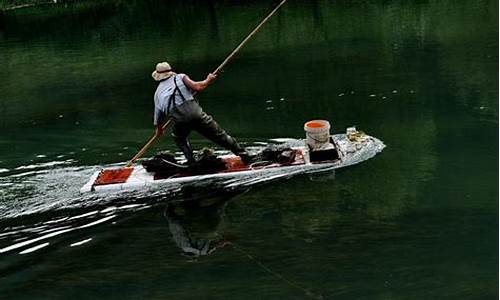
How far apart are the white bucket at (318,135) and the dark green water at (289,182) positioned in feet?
2.03

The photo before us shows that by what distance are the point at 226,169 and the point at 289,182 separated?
1082 mm

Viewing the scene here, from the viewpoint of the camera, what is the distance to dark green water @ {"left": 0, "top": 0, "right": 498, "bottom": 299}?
335 inches

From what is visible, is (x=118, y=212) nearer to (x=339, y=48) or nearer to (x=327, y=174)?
(x=327, y=174)

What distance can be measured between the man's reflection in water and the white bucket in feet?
6.10

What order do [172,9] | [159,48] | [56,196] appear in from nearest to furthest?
[56,196] → [159,48] → [172,9]

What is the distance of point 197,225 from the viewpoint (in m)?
10.3

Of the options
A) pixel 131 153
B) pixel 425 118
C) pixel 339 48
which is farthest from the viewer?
pixel 339 48

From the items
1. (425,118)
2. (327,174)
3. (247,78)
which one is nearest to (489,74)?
(425,118)

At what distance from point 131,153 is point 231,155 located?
2.37m

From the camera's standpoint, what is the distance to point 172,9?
157ft

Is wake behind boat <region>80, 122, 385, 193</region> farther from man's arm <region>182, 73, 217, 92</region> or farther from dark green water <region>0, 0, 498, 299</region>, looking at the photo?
man's arm <region>182, 73, 217, 92</region>

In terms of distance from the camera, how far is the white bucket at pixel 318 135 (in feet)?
38.9

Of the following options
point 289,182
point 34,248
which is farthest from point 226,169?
point 34,248

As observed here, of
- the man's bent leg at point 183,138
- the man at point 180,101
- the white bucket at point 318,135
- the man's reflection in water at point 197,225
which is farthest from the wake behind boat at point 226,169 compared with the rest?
the man's reflection in water at point 197,225
